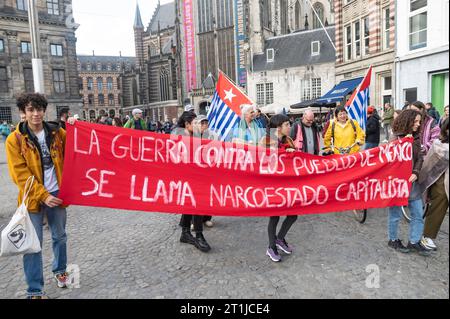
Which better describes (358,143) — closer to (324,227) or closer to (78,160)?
(324,227)

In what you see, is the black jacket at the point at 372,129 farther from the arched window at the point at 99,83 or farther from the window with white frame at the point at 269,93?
the arched window at the point at 99,83

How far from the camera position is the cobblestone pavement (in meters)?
3.43

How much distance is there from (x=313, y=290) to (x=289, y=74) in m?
37.5

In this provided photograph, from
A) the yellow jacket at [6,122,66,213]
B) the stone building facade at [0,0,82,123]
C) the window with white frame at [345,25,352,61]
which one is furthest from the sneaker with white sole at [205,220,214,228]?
the stone building facade at [0,0,82,123]

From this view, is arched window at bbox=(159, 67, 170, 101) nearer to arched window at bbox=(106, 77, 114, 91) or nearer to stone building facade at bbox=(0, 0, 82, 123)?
stone building facade at bbox=(0, 0, 82, 123)

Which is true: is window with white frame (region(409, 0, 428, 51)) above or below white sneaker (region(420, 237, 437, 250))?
above

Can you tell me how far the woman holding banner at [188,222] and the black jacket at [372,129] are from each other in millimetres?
5902

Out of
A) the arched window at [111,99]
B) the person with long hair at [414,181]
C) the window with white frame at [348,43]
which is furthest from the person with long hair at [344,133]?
the arched window at [111,99]

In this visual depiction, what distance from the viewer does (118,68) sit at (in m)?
104

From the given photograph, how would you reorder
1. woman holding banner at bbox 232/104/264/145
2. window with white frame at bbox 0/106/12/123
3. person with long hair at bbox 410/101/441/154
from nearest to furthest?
woman holding banner at bbox 232/104/264/145 < person with long hair at bbox 410/101/441/154 < window with white frame at bbox 0/106/12/123

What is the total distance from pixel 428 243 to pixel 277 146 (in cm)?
223

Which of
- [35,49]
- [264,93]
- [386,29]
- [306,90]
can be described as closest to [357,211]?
[35,49]

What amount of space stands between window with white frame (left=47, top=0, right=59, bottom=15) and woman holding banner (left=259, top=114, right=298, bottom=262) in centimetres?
4220

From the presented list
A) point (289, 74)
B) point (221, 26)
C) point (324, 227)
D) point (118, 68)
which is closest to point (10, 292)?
point (324, 227)
